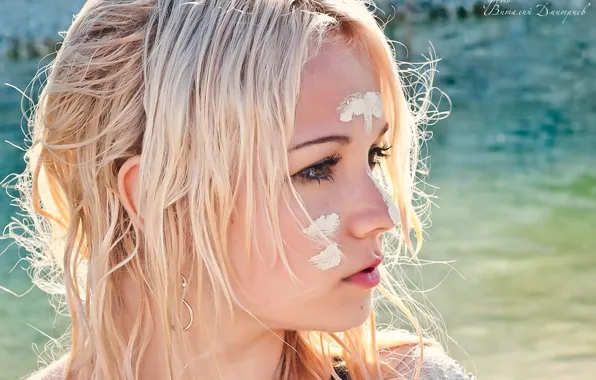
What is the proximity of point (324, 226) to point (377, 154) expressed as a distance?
0.81ft

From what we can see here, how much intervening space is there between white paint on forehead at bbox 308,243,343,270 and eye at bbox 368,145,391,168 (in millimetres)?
227

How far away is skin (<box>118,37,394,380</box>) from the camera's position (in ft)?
5.45

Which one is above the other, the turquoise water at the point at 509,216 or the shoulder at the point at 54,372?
the shoulder at the point at 54,372

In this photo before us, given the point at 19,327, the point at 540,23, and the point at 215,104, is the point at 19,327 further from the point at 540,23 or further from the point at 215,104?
the point at 540,23

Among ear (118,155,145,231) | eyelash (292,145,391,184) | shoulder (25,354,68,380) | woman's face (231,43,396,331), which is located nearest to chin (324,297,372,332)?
woman's face (231,43,396,331)

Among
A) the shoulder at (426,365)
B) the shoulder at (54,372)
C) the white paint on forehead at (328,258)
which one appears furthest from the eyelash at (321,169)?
the shoulder at (54,372)

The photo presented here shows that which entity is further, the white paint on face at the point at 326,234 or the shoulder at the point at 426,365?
the shoulder at the point at 426,365

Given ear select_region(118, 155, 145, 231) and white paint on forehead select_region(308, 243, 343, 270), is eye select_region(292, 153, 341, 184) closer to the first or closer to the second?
white paint on forehead select_region(308, 243, 343, 270)

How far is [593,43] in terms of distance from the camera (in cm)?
1017

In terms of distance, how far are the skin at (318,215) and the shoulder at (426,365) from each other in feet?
0.92

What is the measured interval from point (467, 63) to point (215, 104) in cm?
847

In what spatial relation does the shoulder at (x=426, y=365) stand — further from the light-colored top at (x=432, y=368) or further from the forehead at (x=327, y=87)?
the forehead at (x=327, y=87)

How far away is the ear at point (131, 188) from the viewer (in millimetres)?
1721

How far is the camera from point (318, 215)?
1.67m
